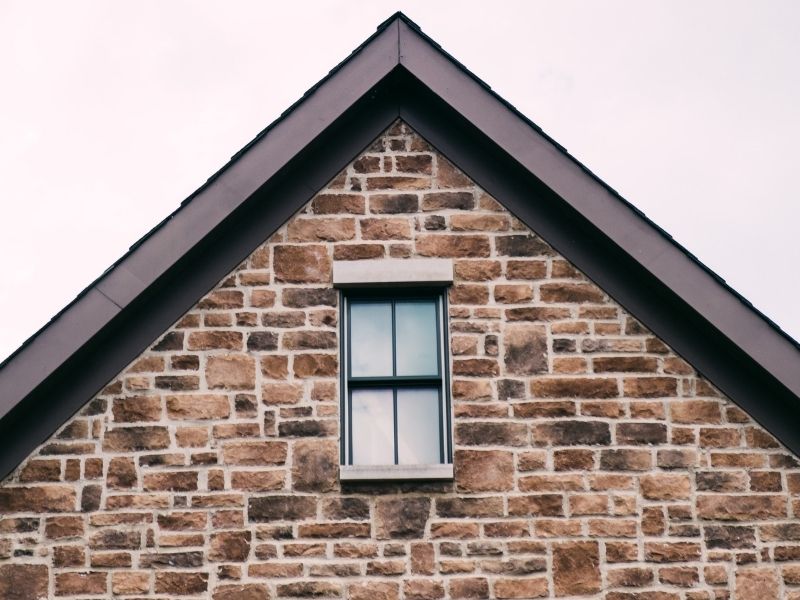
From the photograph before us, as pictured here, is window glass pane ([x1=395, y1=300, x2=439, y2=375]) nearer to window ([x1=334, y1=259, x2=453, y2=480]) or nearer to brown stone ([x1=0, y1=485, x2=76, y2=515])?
window ([x1=334, y1=259, x2=453, y2=480])

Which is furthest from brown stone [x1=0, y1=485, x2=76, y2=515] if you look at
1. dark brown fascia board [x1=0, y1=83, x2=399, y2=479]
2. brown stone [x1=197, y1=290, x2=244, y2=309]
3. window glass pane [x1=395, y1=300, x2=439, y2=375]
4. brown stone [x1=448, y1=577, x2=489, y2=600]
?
brown stone [x1=448, y1=577, x2=489, y2=600]

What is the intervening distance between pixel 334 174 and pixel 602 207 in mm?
2077

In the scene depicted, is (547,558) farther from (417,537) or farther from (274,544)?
(274,544)

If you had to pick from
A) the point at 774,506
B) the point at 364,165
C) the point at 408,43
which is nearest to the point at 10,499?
the point at 364,165

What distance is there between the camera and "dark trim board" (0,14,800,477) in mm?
8062

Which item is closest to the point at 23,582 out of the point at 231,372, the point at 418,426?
the point at 231,372

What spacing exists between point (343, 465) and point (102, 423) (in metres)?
1.74

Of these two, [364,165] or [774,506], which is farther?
[364,165]

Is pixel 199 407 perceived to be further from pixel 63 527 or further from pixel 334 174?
pixel 334 174

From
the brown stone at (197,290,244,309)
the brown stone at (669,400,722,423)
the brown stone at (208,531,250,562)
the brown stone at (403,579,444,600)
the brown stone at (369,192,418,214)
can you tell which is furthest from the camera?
the brown stone at (369,192,418,214)

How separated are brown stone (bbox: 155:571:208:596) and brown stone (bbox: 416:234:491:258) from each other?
284cm

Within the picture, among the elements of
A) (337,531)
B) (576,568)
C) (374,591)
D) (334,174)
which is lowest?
(374,591)

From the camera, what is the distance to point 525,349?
8.37 metres

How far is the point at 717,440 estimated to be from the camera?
26.5 ft
